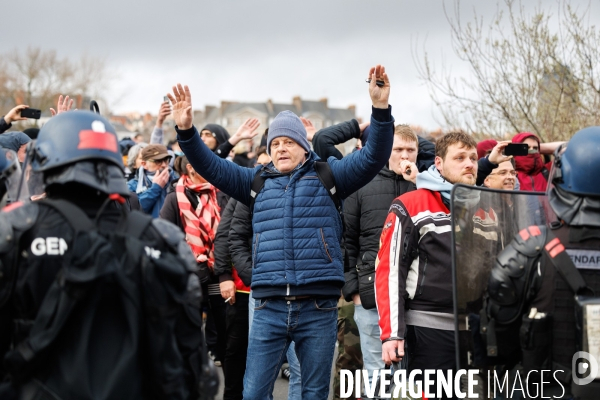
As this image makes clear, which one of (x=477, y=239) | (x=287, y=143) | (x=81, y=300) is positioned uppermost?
→ (x=287, y=143)

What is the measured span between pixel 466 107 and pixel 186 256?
9.93 meters

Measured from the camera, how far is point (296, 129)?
4.91 metres

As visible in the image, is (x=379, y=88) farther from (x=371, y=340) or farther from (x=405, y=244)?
(x=371, y=340)

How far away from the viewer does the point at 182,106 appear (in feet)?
15.5

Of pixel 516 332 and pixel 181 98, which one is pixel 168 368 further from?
pixel 181 98

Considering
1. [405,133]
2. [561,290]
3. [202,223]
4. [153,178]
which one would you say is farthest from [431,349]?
[153,178]

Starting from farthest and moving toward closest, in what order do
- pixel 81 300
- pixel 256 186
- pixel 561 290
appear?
1. pixel 256 186
2. pixel 561 290
3. pixel 81 300

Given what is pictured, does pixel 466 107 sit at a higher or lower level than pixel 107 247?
higher

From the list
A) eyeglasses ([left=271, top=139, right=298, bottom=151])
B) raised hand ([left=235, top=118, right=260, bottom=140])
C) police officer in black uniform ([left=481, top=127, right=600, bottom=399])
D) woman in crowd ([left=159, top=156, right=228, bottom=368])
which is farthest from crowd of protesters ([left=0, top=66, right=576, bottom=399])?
woman in crowd ([left=159, top=156, right=228, bottom=368])

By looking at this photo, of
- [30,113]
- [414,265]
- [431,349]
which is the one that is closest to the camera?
[431,349]

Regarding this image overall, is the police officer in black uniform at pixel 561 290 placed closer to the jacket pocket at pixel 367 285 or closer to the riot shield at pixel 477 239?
the riot shield at pixel 477 239

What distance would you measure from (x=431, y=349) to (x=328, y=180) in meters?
1.17

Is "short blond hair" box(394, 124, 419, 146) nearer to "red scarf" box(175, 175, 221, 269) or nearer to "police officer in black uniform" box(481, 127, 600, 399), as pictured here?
"red scarf" box(175, 175, 221, 269)

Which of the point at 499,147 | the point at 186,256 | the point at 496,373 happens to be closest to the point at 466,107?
the point at 499,147
